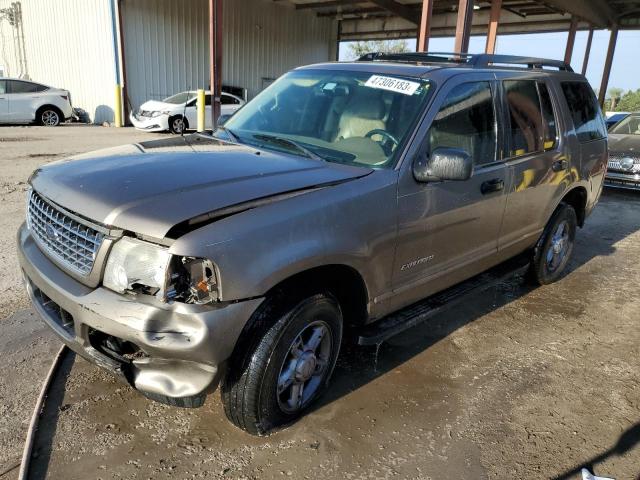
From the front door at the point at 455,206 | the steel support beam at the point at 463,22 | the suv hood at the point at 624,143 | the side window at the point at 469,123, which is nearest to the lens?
the front door at the point at 455,206

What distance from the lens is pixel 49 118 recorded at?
55.2ft

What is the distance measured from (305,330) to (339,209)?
25.4 inches

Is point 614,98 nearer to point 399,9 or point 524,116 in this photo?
point 399,9

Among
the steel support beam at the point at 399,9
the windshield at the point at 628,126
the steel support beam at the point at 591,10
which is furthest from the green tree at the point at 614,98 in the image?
the windshield at the point at 628,126

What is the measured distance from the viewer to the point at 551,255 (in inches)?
193

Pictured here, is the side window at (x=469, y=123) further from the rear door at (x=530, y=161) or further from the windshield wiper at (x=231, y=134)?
the windshield wiper at (x=231, y=134)

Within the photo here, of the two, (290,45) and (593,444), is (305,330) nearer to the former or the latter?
(593,444)

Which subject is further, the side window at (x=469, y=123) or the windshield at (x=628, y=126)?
the windshield at (x=628, y=126)

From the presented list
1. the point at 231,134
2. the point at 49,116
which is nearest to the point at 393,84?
the point at 231,134

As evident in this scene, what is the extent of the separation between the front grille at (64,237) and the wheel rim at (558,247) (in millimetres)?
3986

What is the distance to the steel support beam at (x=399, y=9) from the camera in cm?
1962

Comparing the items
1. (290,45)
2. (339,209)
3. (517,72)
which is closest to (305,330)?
(339,209)

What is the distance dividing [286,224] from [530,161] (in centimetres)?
246

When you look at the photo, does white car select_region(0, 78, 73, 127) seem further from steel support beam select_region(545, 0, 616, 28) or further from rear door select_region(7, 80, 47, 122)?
steel support beam select_region(545, 0, 616, 28)
